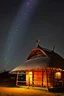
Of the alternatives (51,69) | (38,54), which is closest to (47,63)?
(51,69)

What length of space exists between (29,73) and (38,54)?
3.26 m

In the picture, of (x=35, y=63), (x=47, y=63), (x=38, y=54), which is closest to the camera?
(x=47, y=63)

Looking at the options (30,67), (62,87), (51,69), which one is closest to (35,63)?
(30,67)

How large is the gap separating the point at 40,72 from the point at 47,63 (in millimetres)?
4055

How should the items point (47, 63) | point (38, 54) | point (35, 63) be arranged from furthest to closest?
1. point (38, 54)
2. point (35, 63)
3. point (47, 63)

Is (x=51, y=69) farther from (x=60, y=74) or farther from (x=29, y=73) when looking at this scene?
(x=29, y=73)

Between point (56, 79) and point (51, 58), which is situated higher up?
point (51, 58)

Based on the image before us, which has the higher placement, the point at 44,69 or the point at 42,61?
the point at 42,61

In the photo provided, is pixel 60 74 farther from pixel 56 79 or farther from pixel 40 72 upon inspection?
pixel 40 72

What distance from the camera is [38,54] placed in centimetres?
3155

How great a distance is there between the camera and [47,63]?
26.7 meters

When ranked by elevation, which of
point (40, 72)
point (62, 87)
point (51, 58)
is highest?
point (51, 58)

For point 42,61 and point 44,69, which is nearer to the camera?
point 44,69

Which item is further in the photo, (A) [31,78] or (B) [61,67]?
(A) [31,78]
